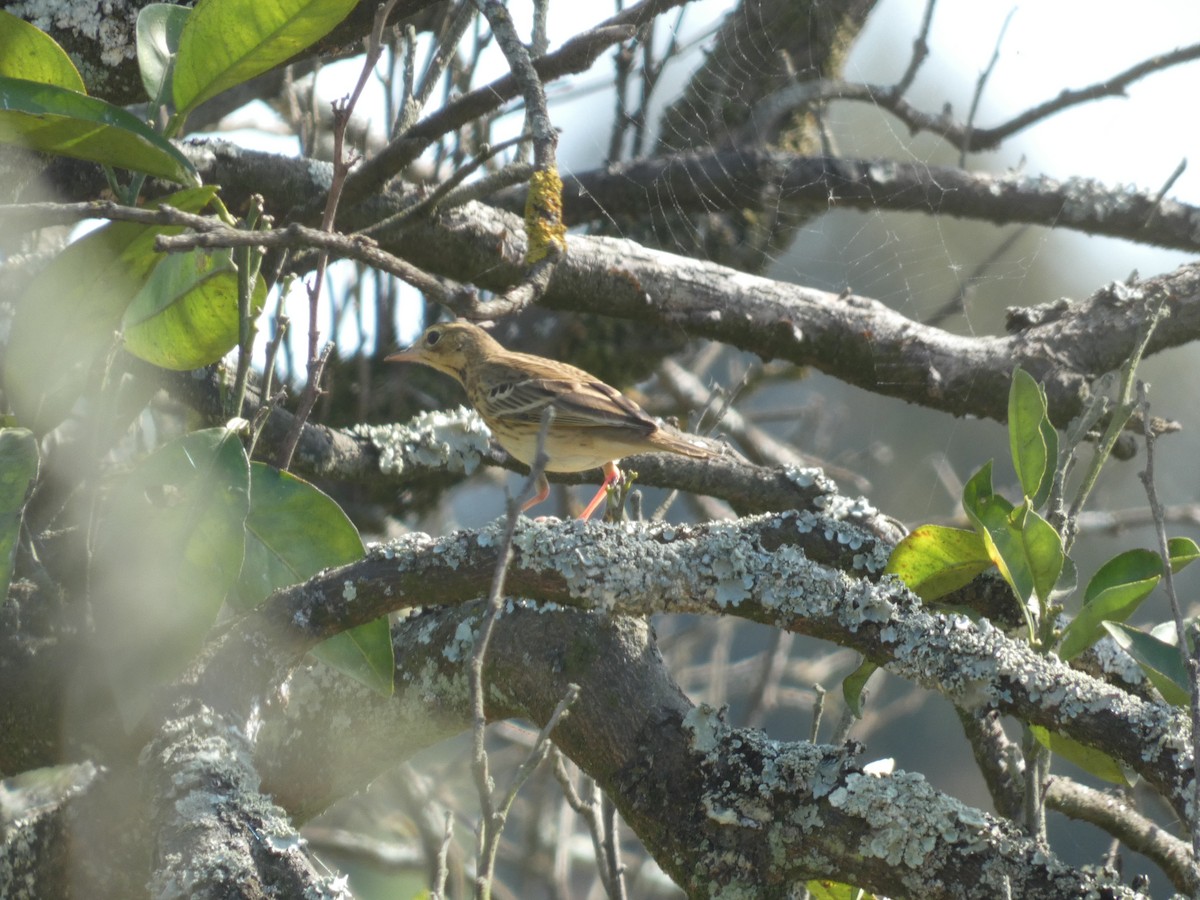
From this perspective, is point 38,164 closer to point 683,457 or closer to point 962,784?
point 683,457

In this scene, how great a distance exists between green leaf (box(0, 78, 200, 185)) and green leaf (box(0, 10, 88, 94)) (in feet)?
0.61

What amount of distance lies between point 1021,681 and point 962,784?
5007mm

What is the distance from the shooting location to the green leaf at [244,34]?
1.68 m

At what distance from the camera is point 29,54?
1.68 meters

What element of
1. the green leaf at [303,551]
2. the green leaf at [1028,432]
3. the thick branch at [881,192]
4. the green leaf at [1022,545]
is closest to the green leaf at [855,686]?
the green leaf at [1022,545]

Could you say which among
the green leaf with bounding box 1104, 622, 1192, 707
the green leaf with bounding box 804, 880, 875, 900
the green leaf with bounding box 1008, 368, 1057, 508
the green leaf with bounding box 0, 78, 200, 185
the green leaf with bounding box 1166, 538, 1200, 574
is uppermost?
the green leaf with bounding box 0, 78, 200, 185

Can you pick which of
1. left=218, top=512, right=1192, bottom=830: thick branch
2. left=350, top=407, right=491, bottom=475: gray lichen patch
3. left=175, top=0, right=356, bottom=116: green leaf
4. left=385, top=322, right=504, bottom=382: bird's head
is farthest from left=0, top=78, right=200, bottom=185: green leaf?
left=385, top=322, right=504, bottom=382: bird's head

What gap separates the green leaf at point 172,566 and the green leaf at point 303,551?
99mm

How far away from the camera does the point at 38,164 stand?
2148 mm

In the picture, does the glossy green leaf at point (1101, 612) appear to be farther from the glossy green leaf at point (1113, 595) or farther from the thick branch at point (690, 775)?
the thick branch at point (690, 775)

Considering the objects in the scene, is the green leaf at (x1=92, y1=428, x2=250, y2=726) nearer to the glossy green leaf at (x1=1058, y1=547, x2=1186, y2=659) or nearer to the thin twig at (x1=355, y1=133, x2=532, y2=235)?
the thin twig at (x1=355, y1=133, x2=532, y2=235)

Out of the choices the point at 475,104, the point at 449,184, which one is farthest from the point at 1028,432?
the point at 475,104

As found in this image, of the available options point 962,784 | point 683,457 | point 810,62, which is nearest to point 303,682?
point 683,457

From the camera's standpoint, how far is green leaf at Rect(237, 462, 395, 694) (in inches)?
63.9
